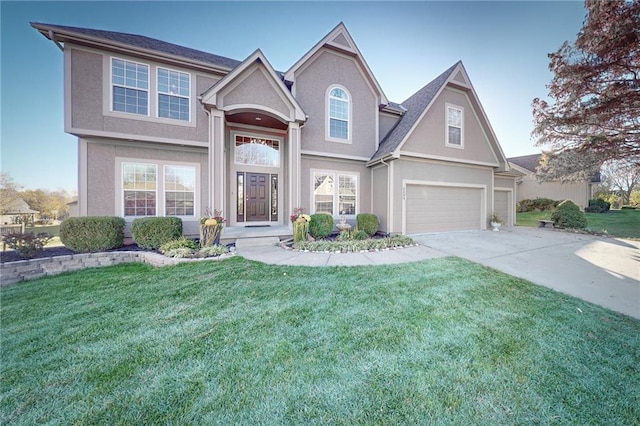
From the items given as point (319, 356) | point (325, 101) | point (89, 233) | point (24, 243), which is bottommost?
point (319, 356)

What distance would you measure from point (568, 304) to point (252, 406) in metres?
4.79

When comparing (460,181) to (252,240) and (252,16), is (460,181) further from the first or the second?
(252,16)

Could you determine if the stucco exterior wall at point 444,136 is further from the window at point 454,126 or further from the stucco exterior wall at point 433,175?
the stucco exterior wall at point 433,175

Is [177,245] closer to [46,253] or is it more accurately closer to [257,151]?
[46,253]

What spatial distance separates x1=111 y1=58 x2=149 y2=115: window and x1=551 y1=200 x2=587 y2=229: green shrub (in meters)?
18.5

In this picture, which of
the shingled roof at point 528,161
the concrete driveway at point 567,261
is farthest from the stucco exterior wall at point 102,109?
the shingled roof at point 528,161

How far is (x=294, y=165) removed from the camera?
8.32 metres

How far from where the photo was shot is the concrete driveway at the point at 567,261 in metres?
4.04

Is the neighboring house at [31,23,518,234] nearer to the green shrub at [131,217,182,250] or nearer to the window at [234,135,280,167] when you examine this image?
the window at [234,135,280,167]

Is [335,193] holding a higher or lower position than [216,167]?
lower

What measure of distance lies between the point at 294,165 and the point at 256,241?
3.04m

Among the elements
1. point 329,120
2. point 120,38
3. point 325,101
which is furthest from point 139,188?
point 325,101

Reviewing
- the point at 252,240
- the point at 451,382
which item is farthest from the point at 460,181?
the point at 451,382

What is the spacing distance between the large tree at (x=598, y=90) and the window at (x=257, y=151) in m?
10.4
